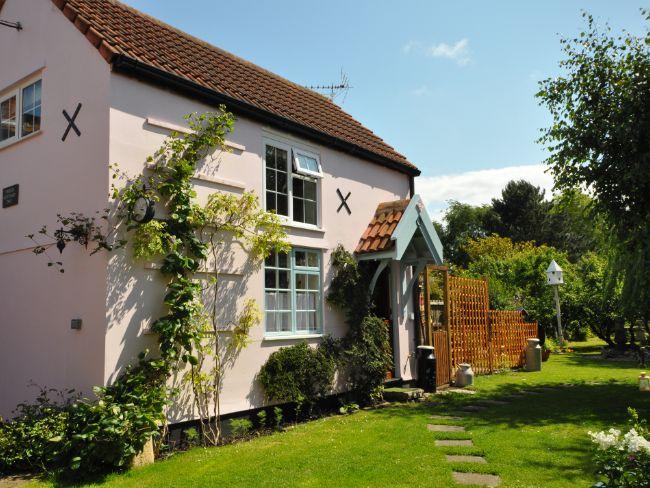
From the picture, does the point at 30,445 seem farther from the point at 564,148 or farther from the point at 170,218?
the point at 564,148

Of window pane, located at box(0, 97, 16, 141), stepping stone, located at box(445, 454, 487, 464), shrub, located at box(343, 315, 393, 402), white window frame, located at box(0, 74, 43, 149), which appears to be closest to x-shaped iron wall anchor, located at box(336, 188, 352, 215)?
shrub, located at box(343, 315, 393, 402)

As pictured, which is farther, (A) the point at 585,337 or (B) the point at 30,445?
(A) the point at 585,337

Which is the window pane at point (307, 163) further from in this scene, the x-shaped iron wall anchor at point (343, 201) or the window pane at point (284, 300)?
the window pane at point (284, 300)

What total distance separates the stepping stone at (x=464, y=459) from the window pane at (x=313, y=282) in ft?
14.5

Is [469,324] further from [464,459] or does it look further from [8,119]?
[8,119]

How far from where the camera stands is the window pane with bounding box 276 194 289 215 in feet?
32.7

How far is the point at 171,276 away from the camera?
7703 millimetres

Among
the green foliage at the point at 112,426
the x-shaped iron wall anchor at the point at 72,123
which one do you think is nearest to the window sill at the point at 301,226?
the x-shaped iron wall anchor at the point at 72,123

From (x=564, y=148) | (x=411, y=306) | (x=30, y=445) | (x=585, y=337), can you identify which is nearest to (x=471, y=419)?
(x=411, y=306)

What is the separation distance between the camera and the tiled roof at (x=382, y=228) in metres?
11.0

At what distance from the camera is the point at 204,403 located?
7879mm

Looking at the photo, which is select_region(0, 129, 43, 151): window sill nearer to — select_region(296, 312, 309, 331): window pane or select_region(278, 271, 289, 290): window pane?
select_region(278, 271, 289, 290): window pane

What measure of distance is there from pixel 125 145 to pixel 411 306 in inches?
301

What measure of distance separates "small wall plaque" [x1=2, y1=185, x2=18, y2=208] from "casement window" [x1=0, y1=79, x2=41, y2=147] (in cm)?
81
